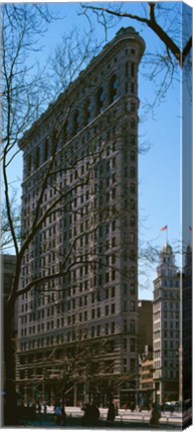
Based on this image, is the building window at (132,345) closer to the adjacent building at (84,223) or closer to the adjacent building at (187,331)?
the adjacent building at (84,223)

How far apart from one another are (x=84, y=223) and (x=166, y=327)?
2128 mm

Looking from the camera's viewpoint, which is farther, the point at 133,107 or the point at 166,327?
the point at 133,107

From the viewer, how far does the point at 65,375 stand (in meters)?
12.8

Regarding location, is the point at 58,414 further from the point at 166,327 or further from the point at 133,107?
the point at 133,107

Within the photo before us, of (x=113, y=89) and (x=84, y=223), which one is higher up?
(x=113, y=89)

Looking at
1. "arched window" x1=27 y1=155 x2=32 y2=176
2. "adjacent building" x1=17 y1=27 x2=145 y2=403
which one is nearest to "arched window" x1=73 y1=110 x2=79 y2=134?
"adjacent building" x1=17 y1=27 x2=145 y2=403

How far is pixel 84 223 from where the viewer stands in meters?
13.3

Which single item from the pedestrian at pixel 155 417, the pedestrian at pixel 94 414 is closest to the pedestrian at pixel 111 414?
the pedestrian at pixel 94 414

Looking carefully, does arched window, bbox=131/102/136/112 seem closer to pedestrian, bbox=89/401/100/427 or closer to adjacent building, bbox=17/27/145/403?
adjacent building, bbox=17/27/145/403

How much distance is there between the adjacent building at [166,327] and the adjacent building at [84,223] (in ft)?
1.25

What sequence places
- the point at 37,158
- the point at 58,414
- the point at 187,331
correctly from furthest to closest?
the point at 37,158, the point at 187,331, the point at 58,414

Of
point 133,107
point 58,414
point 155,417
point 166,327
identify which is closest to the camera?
point 155,417

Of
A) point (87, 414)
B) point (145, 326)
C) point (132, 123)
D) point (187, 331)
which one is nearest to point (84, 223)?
point (132, 123)

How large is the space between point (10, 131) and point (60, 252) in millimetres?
2097
